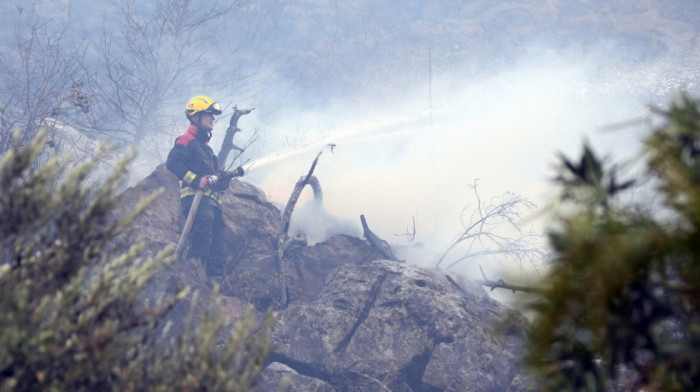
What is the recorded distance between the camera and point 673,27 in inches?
863

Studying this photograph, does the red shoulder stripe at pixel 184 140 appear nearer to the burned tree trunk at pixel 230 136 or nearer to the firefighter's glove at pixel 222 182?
the firefighter's glove at pixel 222 182

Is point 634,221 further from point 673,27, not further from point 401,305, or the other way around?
point 673,27

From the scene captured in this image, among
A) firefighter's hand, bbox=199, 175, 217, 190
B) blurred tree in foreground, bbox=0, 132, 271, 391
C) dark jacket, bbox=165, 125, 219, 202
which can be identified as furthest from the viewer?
dark jacket, bbox=165, 125, 219, 202

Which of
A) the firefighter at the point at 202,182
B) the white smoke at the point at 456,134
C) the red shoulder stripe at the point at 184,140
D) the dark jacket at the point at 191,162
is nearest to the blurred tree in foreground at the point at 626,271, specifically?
the firefighter at the point at 202,182

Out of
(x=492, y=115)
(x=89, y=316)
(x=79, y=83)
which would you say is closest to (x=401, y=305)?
(x=89, y=316)

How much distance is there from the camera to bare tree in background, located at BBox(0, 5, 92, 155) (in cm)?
855

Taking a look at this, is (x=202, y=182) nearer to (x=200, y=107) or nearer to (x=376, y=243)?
(x=200, y=107)

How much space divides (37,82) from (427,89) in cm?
1779

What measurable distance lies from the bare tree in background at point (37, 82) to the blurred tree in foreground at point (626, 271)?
6.96 m

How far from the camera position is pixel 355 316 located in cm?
687

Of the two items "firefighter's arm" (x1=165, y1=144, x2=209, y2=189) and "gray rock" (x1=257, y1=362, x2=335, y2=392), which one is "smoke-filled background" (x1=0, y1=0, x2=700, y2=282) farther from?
"gray rock" (x1=257, y1=362, x2=335, y2=392)

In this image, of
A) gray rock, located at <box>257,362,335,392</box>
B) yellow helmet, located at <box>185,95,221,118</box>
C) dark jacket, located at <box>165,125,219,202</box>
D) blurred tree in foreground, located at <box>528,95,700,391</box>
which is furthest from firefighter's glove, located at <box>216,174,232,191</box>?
blurred tree in foreground, located at <box>528,95,700,391</box>

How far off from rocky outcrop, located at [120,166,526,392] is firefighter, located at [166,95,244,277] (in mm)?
294

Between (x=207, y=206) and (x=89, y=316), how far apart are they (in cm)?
612
